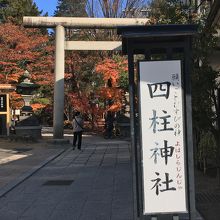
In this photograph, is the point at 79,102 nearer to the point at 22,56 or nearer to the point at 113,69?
the point at 113,69

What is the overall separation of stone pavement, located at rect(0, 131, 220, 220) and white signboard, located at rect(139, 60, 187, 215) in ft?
4.91

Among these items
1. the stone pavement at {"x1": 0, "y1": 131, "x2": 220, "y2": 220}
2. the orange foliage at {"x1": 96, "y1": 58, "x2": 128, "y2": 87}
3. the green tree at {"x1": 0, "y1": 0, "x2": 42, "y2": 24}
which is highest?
the green tree at {"x1": 0, "y1": 0, "x2": 42, "y2": 24}

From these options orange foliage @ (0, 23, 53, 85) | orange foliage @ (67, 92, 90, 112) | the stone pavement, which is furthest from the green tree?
the stone pavement

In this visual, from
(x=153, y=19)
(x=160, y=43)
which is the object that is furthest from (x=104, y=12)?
(x=160, y=43)

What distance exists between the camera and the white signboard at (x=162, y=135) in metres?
5.95

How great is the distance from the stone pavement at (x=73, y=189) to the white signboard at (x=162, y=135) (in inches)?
58.9

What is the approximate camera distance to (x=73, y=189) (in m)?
10.2

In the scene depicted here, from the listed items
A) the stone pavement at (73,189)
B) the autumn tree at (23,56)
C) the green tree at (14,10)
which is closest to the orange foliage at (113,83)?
the autumn tree at (23,56)

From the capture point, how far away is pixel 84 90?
37.3m

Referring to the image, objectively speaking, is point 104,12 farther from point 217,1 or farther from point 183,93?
point 183,93

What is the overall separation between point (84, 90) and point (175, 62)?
31.5 m

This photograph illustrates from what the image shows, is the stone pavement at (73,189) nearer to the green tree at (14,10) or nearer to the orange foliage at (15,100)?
the orange foliage at (15,100)

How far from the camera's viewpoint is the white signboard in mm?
5945

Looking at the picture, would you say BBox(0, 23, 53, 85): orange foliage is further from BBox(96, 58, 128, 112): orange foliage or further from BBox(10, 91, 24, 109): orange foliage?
BBox(96, 58, 128, 112): orange foliage
